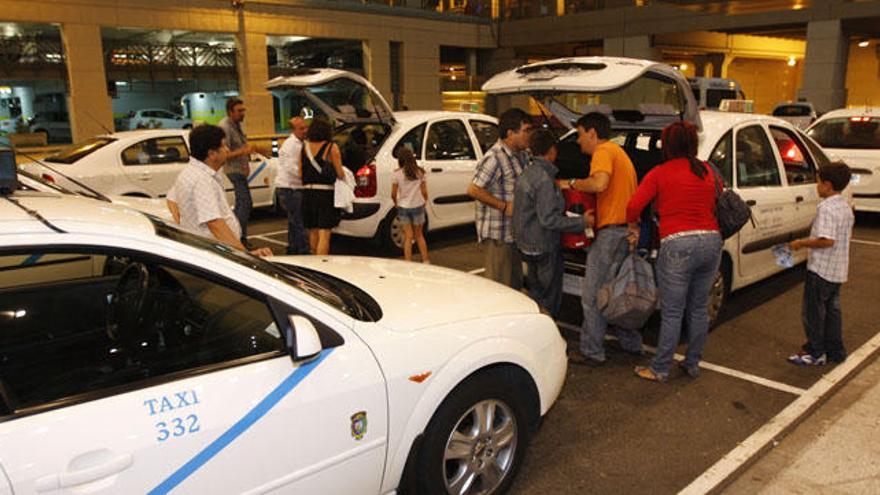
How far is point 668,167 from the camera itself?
397 cm

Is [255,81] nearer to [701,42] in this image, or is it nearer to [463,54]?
[463,54]

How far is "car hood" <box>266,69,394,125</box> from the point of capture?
7.48 metres

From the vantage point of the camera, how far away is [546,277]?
468cm

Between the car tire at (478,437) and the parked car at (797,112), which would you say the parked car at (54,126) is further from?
the parked car at (797,112)

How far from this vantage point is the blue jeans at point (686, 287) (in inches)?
155

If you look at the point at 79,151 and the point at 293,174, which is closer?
the point at 293,174

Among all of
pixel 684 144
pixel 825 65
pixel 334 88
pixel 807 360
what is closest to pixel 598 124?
pixel 684 144

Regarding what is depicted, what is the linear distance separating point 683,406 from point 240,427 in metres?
2.91

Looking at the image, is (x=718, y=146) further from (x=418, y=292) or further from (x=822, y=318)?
(x=418, y=292)

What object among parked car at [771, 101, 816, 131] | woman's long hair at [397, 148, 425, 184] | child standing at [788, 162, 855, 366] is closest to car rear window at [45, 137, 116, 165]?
woman's long hair at [397, 148, 425, 184]

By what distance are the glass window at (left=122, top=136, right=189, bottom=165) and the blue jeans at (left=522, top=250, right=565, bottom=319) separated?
251 inches

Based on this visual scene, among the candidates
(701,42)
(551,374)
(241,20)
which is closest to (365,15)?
(241,20)

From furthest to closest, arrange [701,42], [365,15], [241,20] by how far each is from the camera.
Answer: [701,42]
[365,15]
[241,20]

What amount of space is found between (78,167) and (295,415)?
7621 millimetres
